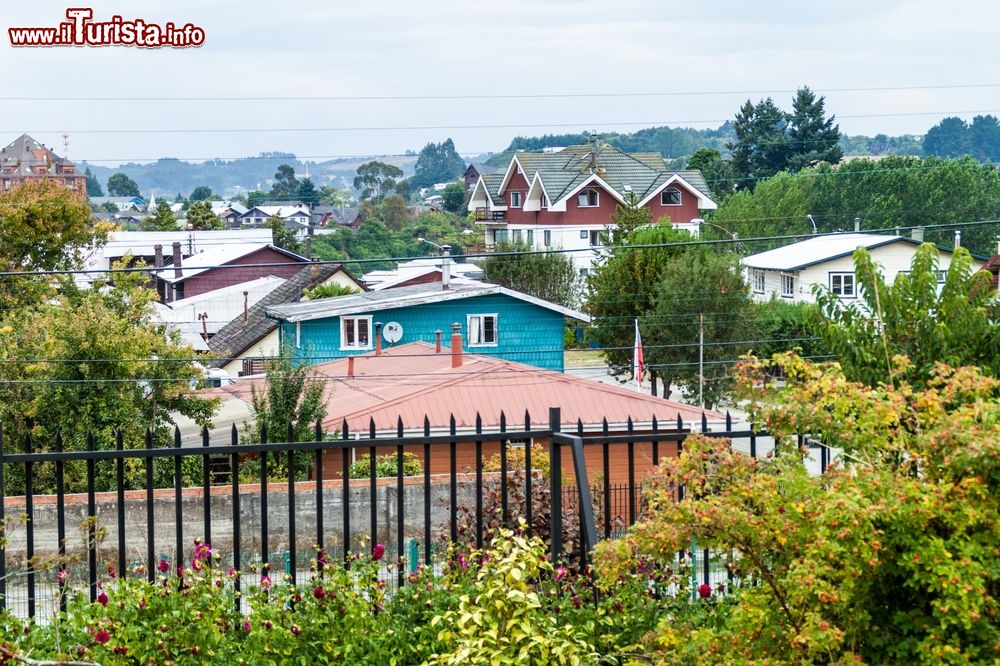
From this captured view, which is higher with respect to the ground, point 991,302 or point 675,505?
point 991,302

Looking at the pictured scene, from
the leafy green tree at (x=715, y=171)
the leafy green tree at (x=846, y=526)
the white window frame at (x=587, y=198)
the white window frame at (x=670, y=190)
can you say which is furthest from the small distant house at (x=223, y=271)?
the leafy green tree at (x=846, y=526)

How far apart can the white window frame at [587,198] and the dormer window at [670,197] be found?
132 inches

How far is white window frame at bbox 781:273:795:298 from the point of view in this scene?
151 feet

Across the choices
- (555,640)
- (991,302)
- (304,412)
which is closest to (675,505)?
(555,640)

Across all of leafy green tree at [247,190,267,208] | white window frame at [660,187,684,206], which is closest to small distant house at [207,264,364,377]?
white window frame at [660,187,684,206]

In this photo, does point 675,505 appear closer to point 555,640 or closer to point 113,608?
point 555,640

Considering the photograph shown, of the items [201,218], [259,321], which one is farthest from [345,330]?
[201,218]

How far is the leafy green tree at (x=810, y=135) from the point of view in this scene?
97.6m

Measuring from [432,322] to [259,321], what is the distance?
8.55 meters

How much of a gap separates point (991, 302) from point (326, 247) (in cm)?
7951

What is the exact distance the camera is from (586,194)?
205 feet

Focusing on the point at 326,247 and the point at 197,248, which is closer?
the point at 197,248

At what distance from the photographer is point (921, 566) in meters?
4.17

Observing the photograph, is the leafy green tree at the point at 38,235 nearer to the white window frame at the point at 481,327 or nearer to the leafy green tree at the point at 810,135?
the white window frame at the point at 481,327
